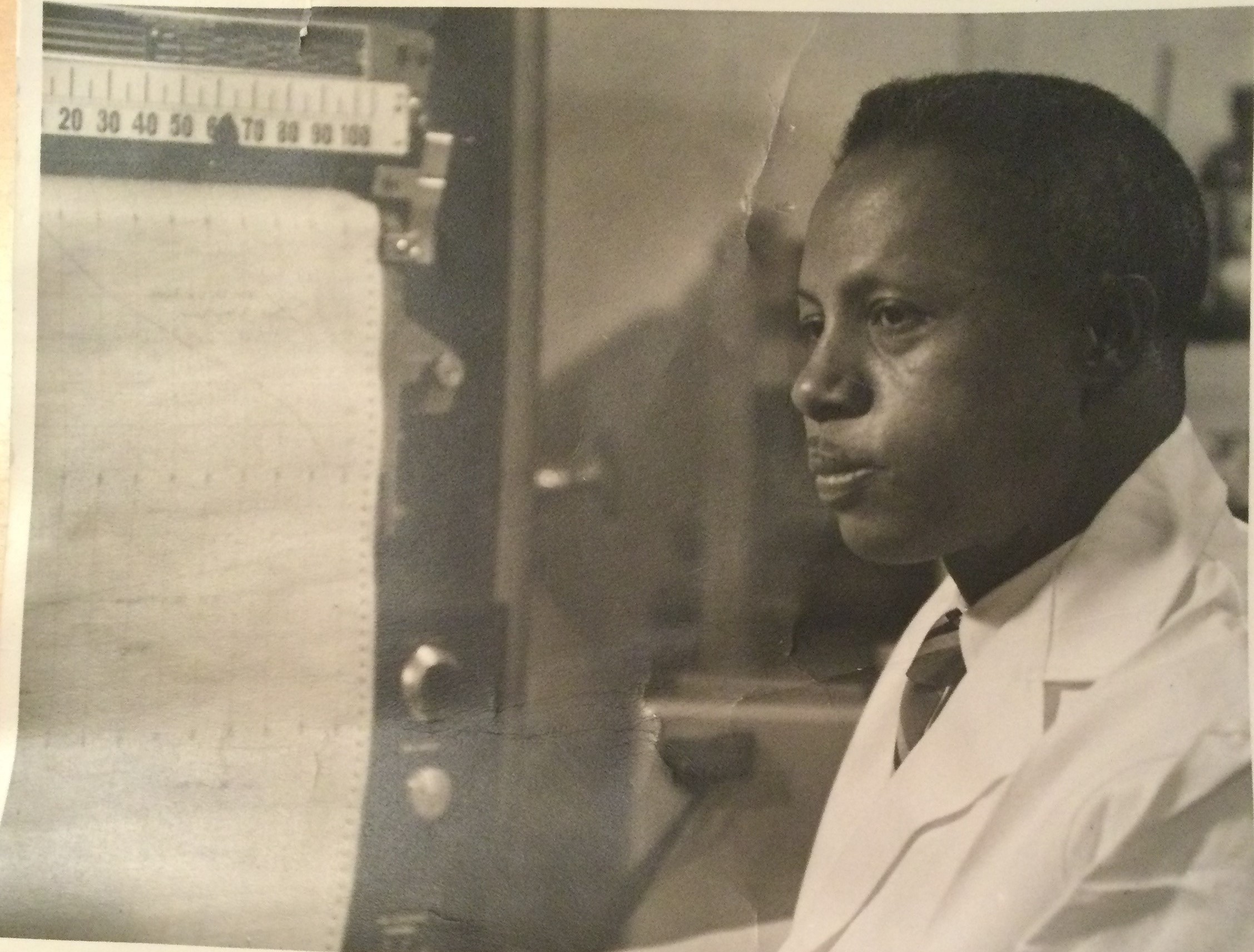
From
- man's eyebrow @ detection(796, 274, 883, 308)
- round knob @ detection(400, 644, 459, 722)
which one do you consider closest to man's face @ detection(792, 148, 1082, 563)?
man's eyebrow @ detection(796, 274, 883, 308)

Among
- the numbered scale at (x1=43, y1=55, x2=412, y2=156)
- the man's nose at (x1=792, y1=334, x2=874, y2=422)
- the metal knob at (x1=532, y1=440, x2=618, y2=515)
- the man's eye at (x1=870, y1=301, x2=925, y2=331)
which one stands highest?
the numbered scale at (x1=43, y1=55, x2=412, y2=156)

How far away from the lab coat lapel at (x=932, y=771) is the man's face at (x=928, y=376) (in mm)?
46

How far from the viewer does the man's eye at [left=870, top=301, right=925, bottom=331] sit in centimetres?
46

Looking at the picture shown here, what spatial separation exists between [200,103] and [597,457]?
0.24m

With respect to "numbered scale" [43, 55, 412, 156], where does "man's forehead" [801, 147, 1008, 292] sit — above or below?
below

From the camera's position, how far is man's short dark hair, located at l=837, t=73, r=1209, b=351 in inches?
17.9

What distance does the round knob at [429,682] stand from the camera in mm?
493

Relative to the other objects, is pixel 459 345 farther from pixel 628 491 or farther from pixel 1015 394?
pixel 1015 394

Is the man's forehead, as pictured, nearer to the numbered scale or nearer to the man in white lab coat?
the man in white lab coat

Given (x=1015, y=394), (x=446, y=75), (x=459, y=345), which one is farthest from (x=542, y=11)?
(x=1015, y=394)

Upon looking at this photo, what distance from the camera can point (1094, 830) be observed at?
43 cm

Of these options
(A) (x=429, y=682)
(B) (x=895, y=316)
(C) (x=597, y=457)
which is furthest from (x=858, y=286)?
(A) (x=429, y=682)

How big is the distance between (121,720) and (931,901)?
36cm

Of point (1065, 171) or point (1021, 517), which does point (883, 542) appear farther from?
point (1065, 171)
